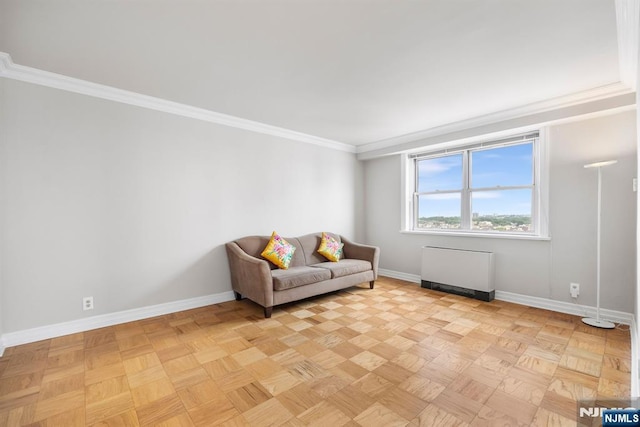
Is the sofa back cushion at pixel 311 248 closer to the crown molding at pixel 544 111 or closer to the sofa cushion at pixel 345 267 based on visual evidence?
the sofa cushion at pixel 345 267

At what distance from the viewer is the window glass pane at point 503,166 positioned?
385 centimetres

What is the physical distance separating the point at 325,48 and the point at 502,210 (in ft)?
11.0

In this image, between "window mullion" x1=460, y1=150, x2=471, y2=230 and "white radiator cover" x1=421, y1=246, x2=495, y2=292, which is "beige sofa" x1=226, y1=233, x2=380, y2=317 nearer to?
"white radiator cover" x1=421, y1=246, x2=495, y2=292

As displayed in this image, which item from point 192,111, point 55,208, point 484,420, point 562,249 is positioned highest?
point 192,111

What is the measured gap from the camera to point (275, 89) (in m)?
3.02

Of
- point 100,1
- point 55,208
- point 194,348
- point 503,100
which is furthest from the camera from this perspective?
point 503,100

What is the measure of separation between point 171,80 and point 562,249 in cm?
478

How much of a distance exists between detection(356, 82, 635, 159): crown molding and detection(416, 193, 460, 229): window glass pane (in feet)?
3.18

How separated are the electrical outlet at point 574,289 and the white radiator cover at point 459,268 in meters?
0.82

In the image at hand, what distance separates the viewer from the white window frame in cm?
358

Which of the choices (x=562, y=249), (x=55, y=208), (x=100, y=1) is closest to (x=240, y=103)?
(x=100, y=1)

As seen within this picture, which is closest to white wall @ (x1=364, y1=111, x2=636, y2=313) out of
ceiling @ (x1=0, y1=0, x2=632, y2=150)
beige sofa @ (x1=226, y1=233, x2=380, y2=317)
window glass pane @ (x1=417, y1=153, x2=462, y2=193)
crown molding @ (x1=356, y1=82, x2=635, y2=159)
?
crown molding @ (x1=356, y1=82, x2=635, y2=159)

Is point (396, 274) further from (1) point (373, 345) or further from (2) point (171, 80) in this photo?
(2) point (171, 80)

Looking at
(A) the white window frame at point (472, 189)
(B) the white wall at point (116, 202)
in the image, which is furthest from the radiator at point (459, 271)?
(B) the white wall at point (116, 202)
